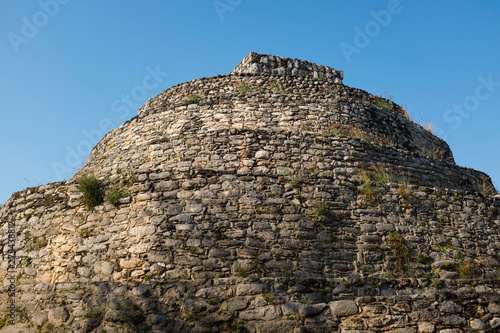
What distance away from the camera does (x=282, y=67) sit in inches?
460

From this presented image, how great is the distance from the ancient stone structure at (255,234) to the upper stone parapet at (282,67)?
2.06 metres

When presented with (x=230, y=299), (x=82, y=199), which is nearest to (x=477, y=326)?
(x=230, y=299)

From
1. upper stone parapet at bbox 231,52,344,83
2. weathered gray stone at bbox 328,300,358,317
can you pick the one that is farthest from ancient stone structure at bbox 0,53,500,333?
upper stone parapet at bbox 231,52,344,83

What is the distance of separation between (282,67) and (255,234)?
21.5 ft

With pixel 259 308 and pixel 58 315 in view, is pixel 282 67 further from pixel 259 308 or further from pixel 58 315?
pixel 58 315

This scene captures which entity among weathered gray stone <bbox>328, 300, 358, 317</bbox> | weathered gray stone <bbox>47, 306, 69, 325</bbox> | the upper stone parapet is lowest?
weathered gray stone <bbox>328, 300, 358, 317</bbox>

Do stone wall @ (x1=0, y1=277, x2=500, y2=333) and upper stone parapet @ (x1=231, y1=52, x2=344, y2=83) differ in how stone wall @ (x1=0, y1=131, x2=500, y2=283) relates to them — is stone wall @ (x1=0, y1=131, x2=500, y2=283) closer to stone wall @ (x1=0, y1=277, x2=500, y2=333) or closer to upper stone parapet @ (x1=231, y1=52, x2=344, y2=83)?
stone wall @ (x1=0, y1=277, x2=500, y2=333)

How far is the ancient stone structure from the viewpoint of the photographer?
5391mm

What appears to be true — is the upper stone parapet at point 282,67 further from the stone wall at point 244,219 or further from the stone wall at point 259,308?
the stone wall at point 259,308

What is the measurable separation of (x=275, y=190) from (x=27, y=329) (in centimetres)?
424

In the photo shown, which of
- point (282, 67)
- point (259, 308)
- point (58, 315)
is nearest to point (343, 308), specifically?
point (259, 308)

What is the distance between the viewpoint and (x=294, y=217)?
22.2 ft

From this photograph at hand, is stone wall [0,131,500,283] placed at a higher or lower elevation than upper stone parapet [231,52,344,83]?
lower

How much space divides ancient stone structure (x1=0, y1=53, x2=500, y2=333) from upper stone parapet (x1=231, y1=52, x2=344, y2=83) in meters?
2.06
